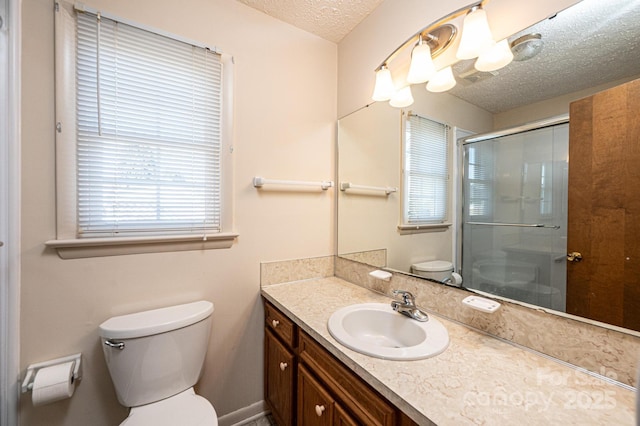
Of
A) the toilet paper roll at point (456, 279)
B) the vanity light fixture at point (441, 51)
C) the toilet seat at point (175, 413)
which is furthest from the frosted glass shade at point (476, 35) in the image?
the toilet seat at point (175, 413)

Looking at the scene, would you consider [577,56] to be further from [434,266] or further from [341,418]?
[341,418]

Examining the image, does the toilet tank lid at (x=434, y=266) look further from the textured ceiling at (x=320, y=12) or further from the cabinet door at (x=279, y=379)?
the textured ceiling at (x=320, y=12)

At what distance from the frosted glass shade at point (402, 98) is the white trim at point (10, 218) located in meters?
1.69

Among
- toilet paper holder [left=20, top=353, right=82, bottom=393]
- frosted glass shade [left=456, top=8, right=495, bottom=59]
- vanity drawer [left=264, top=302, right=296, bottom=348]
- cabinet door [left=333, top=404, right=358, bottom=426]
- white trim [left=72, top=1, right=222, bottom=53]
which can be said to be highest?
white trim [left=72, top=1, right=222, bottom=53]

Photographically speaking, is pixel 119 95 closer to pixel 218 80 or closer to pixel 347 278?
pixel 218 80

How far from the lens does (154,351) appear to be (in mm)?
1118

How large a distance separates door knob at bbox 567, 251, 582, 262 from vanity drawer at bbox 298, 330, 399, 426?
29.1 inches

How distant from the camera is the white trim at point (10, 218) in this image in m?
1.00

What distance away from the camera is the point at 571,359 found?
2.61 feet

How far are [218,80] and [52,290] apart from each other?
1282mm

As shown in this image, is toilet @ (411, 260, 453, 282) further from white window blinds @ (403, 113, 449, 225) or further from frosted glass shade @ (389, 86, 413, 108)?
frosted glass shade @ (389, 86, 413, 108)

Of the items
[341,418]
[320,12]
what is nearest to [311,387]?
[341,418]

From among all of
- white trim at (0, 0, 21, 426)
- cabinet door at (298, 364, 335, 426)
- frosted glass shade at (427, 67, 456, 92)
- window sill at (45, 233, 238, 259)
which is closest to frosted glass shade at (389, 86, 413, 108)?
frosted glass shade at (427, 67, 456, 92)

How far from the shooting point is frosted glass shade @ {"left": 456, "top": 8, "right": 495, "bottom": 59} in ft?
3.18
